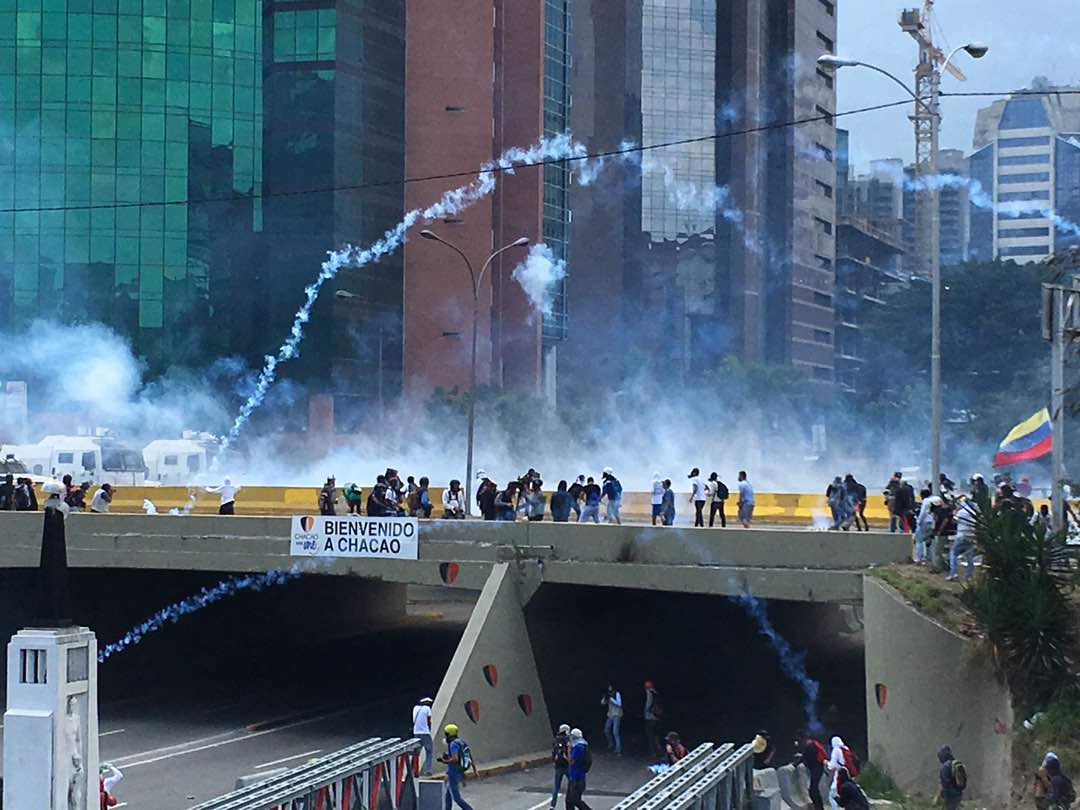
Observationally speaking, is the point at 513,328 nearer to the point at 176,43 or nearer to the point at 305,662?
the point at 176,43

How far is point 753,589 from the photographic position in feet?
98.8

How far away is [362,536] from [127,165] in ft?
200

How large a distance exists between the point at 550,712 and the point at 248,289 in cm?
5914

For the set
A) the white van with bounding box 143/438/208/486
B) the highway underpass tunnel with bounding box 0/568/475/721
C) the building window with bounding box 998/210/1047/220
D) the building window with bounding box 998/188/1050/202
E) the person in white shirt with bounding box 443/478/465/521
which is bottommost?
the highway underpass tunnel with bounding box 0/568/475/721

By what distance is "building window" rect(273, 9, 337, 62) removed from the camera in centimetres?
8806

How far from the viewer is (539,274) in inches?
3738

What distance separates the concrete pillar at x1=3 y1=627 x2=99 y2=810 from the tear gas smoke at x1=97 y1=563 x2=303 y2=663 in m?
24.0

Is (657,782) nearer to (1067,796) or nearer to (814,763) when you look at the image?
(814,763)

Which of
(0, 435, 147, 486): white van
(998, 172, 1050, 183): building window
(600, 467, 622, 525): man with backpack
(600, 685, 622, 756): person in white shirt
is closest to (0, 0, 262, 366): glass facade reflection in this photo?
(0, 435, 147, 486): white van

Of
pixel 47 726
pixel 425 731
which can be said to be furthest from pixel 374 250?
pixel 47 726

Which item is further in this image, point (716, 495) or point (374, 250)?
point (374, 250)

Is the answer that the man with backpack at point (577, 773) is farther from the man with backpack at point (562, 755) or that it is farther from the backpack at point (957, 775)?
the backpack at point (957, 775)

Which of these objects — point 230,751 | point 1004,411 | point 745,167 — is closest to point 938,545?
point 230,751

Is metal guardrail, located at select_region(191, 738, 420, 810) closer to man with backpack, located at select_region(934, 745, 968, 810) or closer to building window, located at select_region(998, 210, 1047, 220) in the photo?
man with backpack, located at select_region(934, 745, 968, 810)
